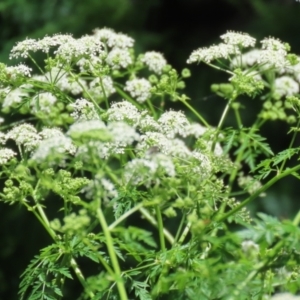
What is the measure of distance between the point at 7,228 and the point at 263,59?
2.49 meters

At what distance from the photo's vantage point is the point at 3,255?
3820 mm

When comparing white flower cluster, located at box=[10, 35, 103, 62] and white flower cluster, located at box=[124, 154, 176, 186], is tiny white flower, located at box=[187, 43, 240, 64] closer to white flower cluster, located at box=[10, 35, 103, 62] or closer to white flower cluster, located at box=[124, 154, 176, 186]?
white flower cluster, located at box=[10, 35, 103, 62]

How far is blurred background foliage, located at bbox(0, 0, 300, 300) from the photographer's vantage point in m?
3.76

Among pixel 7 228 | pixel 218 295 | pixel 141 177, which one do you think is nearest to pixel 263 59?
pixel 141 177

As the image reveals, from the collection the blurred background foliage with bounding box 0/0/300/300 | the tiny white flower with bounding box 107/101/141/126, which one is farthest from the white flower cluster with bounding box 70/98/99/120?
the blurred background foliage with bounding box 0/0/300/300

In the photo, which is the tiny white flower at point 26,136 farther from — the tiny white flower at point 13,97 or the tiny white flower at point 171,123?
the tiny white flower at point 171,123

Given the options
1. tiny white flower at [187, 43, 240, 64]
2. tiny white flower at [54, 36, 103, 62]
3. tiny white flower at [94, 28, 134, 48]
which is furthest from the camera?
tiny white flower at [94, 28, 134, 48]

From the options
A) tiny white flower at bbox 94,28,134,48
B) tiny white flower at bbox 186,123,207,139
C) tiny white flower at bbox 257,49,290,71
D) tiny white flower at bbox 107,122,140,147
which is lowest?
tiny white flower at bbox 186,123,207,139

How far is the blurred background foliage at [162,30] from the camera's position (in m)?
3.76

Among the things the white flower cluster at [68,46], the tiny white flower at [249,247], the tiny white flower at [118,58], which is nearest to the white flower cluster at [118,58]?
the tiny white flower at [118,58]

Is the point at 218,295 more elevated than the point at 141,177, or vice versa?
the point at 141,177

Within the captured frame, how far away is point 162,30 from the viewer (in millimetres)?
4379

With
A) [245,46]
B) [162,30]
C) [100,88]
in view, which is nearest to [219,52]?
[245,46]

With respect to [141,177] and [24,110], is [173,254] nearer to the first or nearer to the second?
[141,177]
